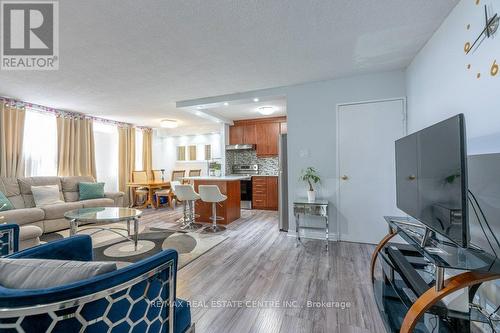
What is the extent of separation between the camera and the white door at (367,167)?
2.99 meters

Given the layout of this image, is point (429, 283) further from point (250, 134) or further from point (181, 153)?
point (181, 153)

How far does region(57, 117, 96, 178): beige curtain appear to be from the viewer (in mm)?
4641

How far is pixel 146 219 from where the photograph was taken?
15.1 feet

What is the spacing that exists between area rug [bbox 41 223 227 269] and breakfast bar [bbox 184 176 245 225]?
26.1 inches

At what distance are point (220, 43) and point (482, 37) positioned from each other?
2076 millimetres

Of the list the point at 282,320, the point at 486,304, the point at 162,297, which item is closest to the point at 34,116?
the point at 162,297

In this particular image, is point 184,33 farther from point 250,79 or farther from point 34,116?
point 34,116

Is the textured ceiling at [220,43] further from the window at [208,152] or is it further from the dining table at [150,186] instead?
the window at [208,152]

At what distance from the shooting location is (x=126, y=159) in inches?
241

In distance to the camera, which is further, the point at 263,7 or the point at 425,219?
the point at 263,7

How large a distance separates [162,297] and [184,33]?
84.6 inches

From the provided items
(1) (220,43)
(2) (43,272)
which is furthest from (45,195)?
(2) (43,272)

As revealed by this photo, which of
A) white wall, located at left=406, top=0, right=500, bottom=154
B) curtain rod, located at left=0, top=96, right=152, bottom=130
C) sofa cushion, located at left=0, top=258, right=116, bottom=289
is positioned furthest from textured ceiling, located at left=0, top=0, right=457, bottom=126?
sofa cushion, located at left=0, top=258, right=116, bottom=289

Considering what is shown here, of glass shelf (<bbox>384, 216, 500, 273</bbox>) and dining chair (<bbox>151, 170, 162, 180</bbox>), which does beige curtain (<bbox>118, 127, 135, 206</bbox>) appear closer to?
dining chair (<bbox>151, 170, 162, 180</bbox>)
